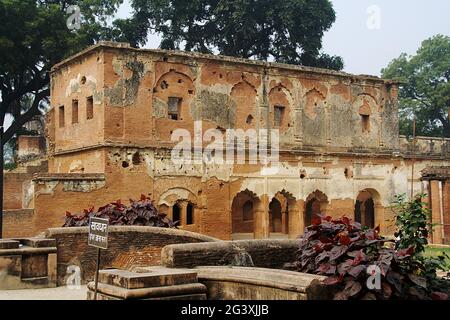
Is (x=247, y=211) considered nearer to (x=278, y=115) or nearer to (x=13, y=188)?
(x=278, y=115)

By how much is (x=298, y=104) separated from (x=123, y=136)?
24.6 feet

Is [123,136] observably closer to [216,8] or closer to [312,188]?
[312,188]

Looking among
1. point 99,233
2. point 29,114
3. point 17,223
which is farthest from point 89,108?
point 99,233

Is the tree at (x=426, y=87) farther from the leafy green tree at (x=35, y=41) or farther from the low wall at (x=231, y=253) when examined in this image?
the low wall at (x=231, y=253)

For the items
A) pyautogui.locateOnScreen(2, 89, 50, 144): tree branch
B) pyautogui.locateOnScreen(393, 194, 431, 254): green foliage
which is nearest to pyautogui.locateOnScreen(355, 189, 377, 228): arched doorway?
pyautogui.locateOnScreen(2, 89, 50, 144): tree branch

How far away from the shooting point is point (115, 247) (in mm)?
10000

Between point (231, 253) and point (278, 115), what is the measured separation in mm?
15270

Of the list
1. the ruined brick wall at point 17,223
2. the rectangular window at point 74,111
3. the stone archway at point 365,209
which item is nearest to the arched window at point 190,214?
the rectangular window at point 74,111

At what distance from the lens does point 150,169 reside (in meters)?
19.5

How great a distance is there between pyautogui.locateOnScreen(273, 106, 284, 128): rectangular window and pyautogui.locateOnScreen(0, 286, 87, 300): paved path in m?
14.9

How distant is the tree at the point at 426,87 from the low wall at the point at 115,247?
3276 cm

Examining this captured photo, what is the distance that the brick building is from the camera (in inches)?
747

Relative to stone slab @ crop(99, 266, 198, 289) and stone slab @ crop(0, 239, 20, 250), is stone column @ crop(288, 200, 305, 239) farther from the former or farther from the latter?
stone slab @ crop(99, 266, 198, 289)

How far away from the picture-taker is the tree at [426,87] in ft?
135
